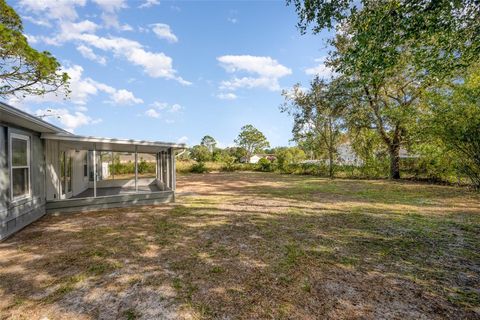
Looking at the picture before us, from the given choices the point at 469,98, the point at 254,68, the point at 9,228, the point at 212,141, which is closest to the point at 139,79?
the point at 254,68

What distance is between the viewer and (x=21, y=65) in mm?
8672

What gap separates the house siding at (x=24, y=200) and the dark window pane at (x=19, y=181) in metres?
0.18

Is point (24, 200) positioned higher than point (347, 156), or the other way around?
point (347, 156)

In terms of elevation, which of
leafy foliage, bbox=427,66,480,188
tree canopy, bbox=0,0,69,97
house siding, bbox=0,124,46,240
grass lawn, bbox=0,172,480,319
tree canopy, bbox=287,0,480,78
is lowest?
grass lawn, bbox=0,172,480,319

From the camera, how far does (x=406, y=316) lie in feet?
8.03

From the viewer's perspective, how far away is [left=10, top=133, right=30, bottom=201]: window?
5.30 m

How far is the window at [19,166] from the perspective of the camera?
5297mm

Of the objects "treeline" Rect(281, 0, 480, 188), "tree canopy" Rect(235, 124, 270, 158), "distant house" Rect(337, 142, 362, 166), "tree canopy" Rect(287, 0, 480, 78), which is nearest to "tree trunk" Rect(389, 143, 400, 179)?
"treeline" Rect(281, 0, 480, 188)

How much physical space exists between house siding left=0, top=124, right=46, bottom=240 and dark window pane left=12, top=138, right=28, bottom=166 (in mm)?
225

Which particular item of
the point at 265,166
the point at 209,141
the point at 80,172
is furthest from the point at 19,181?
the point at 209,141

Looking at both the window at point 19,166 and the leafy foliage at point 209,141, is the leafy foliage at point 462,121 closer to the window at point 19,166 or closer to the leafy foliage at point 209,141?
the window at point 19,166

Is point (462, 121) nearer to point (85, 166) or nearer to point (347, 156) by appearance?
point (347, 156)

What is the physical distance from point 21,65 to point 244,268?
10877mm

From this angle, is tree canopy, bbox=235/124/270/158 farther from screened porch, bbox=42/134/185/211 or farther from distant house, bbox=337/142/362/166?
screened porch, bbox=42/134/185/211
